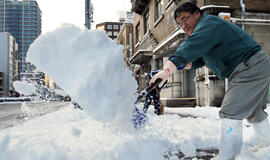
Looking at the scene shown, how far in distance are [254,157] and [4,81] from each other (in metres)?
79.2

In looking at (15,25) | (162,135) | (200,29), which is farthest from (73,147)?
(15,25)

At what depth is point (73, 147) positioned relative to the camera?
6.97ft

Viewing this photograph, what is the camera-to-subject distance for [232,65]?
182 centimetres

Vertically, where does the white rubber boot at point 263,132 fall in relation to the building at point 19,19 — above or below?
below

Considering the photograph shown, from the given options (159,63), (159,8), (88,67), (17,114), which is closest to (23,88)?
(17,114)

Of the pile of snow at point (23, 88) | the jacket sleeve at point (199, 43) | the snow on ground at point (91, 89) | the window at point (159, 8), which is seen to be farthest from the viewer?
the window at point (159, 8)

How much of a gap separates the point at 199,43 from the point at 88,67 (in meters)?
0.96

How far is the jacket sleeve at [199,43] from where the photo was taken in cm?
168

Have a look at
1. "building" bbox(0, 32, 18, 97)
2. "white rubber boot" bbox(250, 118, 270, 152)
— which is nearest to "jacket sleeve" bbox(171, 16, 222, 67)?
"white rubber boot" bbox(250, 118, 270, 152)

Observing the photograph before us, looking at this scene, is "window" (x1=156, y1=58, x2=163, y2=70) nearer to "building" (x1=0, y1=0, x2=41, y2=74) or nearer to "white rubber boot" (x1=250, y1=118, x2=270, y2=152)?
"white rubber boot" (x1=250, y1=118, x2=270, y2=152)

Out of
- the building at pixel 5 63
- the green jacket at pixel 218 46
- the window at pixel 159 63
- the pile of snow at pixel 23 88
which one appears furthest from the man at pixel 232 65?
the building at pixel 5 63

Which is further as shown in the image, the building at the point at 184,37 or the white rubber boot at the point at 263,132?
the building at the point at 184,37

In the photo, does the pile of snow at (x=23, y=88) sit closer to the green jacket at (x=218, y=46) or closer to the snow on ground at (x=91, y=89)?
the snow on ground at (x=91, y=89)

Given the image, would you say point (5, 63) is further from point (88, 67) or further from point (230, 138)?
point (230, 138)
